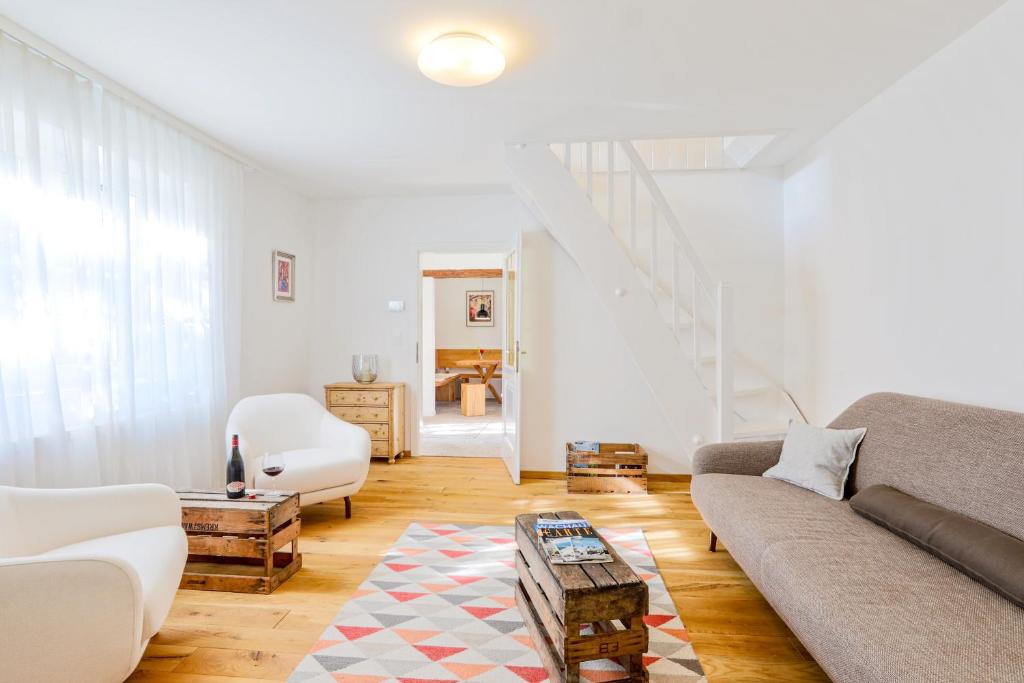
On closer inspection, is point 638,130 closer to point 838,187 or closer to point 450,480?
point 838,187

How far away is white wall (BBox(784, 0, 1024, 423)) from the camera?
2.09m

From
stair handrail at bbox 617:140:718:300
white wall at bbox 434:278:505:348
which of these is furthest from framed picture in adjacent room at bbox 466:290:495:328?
stair handrail at bbox 617:140:718:300

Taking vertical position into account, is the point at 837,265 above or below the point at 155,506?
above

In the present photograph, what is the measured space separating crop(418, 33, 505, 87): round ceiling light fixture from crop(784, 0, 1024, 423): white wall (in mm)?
2008

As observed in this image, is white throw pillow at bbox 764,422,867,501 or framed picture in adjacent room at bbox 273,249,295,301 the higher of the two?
framed picture in adjacent room at bbox 273,249,295,301

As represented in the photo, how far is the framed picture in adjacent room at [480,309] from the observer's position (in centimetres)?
919

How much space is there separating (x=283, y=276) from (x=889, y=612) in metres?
4.43

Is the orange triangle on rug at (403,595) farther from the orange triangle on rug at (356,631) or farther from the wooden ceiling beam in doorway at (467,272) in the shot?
the wooden ceiling beam in doorway at (467,272)

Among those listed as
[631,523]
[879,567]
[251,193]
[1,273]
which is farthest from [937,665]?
[251,193]

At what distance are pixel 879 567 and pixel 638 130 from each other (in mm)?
2609

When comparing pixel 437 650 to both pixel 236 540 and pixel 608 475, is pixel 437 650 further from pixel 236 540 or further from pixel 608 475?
pixel 608 475

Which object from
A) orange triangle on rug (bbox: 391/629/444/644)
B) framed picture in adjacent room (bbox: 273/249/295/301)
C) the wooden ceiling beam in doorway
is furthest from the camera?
the wooden ceiling beam in doorway

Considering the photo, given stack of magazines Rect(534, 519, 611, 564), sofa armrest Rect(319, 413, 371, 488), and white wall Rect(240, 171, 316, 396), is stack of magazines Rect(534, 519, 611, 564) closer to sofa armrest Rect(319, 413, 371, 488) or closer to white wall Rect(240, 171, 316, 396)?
sofa armrest Rect(319, 413, 371, 488)

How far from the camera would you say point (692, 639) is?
2016mm
